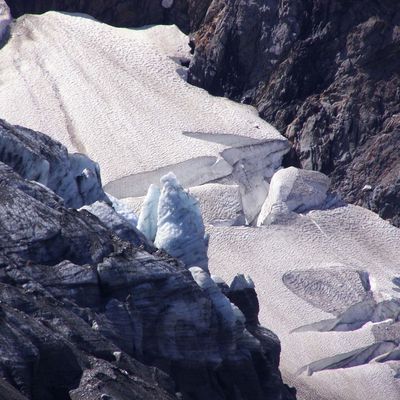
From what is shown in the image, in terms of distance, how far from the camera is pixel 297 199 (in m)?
64.1

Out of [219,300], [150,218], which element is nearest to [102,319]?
[219,300]

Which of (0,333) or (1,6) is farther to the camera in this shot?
(1,6)

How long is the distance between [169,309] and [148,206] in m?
7.79

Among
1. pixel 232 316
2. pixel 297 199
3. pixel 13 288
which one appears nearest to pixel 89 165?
Answer: pixel 232 316

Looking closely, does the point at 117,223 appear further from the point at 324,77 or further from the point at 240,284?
the point at 324,77

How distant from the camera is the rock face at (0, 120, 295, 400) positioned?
105 ft

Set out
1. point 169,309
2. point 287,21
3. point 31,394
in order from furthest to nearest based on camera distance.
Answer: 1. point 287,21
2. point 169,309
3. point 31,394

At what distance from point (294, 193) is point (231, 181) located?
7.02 ft

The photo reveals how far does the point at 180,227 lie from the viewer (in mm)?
42469

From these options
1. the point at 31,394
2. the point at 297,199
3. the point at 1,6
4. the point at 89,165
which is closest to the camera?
the point at 31,394

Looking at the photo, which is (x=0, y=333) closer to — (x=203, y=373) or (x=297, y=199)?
(x=203, y=373)

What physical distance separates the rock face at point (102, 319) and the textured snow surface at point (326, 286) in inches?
559

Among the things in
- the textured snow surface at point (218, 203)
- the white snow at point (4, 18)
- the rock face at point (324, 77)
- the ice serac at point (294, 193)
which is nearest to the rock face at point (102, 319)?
the textured snow surface at point (218, 203)

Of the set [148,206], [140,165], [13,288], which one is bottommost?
[140,165]
